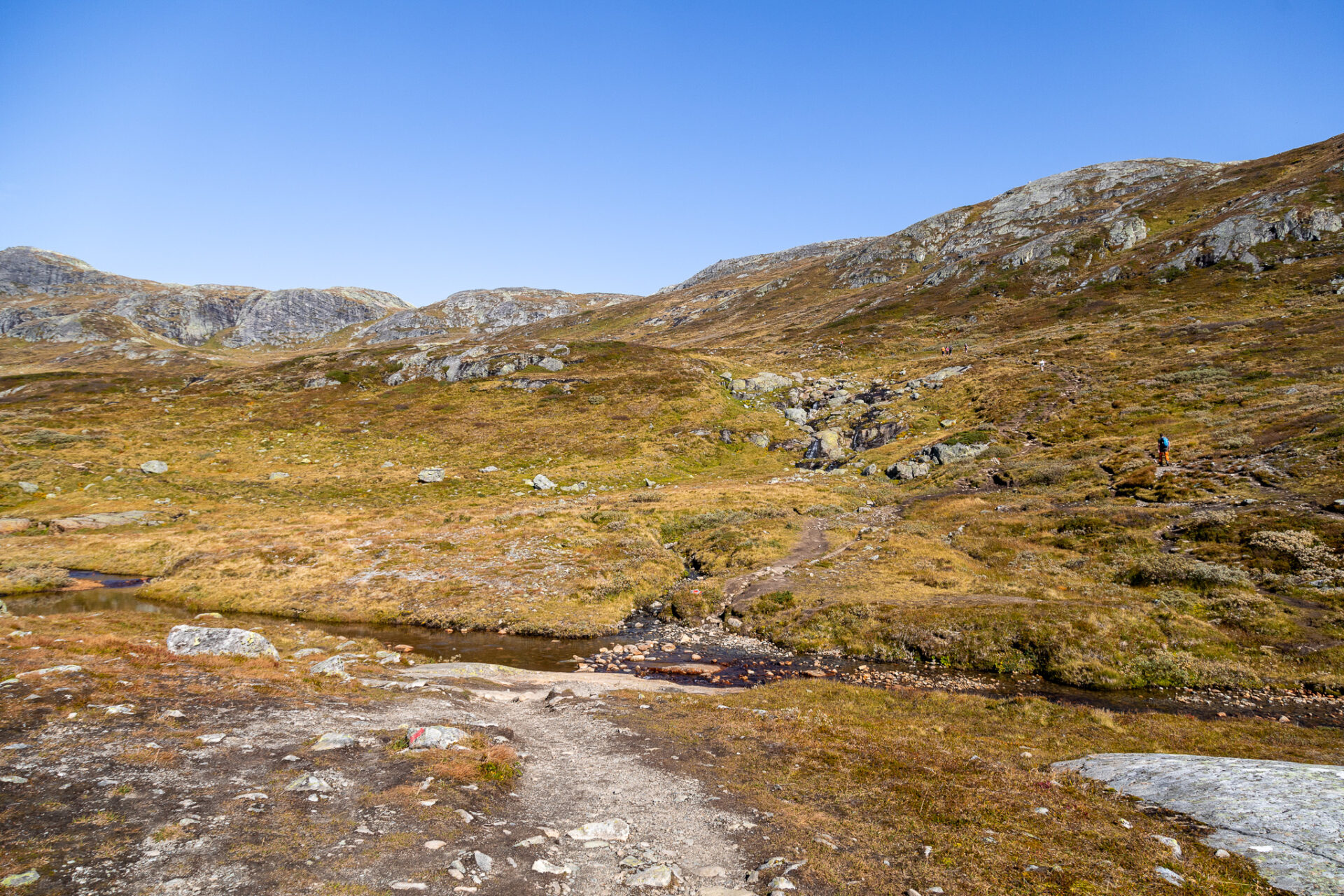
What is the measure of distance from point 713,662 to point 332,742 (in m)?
17.4

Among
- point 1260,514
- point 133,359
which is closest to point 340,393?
point 1260,514

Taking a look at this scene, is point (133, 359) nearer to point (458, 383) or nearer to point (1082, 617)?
point (458, 383)

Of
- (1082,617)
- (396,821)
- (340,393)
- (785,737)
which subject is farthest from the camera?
(340,393)

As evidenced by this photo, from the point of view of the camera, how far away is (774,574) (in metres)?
36.8

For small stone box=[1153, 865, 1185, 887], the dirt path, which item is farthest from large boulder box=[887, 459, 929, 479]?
small stone box=[1153, 865, 1185, 887]

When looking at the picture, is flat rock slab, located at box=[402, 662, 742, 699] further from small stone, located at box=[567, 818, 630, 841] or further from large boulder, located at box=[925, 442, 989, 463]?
large boulder, located at box=[925, 442, 989, 463]

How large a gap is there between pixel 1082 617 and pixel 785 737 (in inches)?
732

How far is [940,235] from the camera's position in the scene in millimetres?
194625

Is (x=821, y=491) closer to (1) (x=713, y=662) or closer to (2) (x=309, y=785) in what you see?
(1) (x=713, y=662)

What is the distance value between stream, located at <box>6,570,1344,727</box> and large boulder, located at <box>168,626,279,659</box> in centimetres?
738

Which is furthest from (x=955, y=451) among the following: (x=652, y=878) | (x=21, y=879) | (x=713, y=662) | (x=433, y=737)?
(x=21, y=879)

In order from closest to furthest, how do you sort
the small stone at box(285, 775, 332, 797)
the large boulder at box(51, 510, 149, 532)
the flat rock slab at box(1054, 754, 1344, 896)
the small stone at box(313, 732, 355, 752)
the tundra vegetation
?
the flat rock slab at box(1054, 754, 1344, 896)
the small stone at box(285, 775, 332, 797)
the small stone at box(313, 732, 355, 752)
the tundra vegetation
the large boulder at box(51, 510, 149, 532)

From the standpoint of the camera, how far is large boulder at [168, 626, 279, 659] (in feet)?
65.8

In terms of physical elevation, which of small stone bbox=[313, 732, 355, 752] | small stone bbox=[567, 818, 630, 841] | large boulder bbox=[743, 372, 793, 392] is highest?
large boulder bbox=[743, 372, 793, 392]
